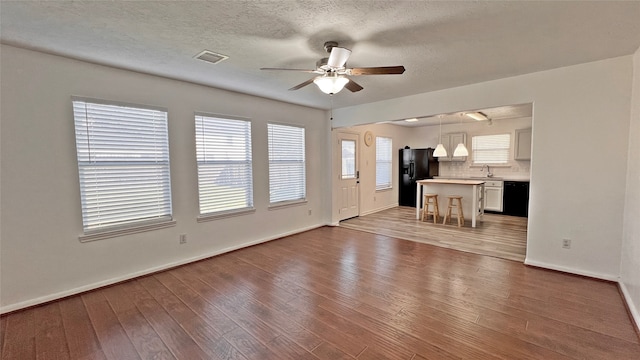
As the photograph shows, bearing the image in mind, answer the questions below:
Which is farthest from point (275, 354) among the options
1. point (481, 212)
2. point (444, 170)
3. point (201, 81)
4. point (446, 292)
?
point (444, 170)

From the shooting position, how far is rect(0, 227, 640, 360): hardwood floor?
1.99 meters

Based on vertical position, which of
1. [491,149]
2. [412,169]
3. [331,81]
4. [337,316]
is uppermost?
[331,81]

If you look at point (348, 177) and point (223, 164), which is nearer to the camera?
point (223, 164)

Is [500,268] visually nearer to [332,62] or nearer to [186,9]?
[332,62]

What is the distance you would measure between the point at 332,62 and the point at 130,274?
135 inches

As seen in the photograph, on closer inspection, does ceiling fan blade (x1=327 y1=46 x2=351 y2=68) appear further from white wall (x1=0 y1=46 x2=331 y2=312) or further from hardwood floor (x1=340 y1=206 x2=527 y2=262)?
hardwood floor (x1=340 y1=206 x2=527 y2=262)

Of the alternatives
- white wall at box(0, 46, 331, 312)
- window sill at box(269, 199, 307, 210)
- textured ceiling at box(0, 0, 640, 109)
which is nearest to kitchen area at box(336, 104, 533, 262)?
window sill at box(269, 199, 307, 210)

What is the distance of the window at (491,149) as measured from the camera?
707 centimetres

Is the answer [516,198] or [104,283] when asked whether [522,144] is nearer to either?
[516,198]

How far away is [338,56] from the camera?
227cm

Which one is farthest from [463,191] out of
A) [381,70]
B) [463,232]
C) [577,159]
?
[381,70]

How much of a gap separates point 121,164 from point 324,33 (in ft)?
9.09

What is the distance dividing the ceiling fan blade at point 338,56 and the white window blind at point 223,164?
7.75ft

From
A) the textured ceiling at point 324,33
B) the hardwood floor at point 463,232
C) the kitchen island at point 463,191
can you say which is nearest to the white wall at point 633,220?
the textured ceiling at point 324,33
